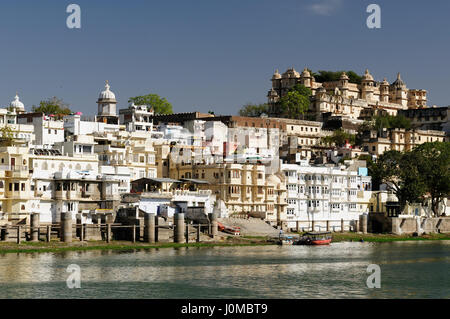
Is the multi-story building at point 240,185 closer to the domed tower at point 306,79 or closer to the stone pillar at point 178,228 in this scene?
the stone pillar at point 178,228

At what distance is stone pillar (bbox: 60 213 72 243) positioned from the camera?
271ft

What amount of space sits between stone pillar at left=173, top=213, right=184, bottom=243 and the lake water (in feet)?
13.3

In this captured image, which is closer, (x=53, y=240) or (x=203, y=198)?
(x=53, y=240)

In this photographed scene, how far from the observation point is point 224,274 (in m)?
65.2

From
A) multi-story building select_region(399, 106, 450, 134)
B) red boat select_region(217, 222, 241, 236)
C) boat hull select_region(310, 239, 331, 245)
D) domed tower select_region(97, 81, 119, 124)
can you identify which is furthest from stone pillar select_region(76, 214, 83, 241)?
multi-story building select_region(399, 106, 450, 134)

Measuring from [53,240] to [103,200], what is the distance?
12.0 metres

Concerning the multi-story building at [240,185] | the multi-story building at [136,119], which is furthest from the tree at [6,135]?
the multi-story building at [136,119]

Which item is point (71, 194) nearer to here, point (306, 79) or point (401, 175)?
point (401, 175)

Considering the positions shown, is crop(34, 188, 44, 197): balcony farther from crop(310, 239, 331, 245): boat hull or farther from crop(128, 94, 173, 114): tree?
crop(128, 94, 173, 114): tree

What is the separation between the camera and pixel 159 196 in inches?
3851
